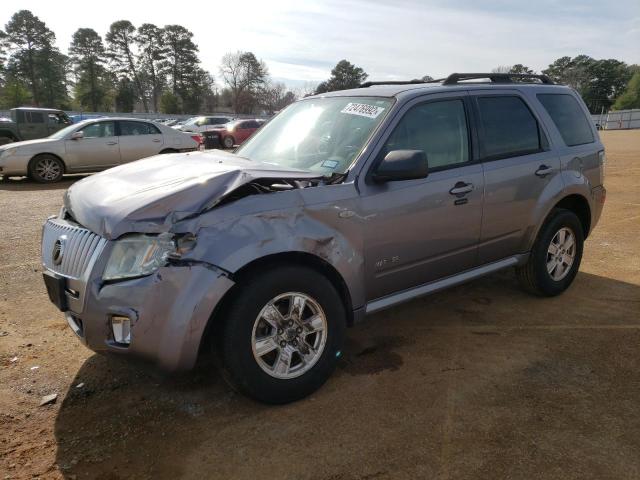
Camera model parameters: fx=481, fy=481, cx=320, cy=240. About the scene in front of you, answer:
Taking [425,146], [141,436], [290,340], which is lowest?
[141,436]

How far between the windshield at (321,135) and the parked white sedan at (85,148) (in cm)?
991

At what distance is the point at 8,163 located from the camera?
38.5 ft

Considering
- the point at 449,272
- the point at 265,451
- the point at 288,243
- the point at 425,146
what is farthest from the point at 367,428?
the point at 425,146

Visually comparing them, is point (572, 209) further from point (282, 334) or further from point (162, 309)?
point (162, 309)

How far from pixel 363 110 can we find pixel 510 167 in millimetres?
1361

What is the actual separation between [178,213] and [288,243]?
63 centimetres

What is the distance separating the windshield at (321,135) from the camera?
3355 mm

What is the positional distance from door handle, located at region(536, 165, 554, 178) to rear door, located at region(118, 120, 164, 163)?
36.6 feet

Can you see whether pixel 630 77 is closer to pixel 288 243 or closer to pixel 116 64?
pixel 116 64

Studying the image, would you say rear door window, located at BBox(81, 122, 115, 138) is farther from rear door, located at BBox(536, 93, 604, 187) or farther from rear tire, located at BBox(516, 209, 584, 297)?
rear tire, located at BBox(516, 209, 584, 297)

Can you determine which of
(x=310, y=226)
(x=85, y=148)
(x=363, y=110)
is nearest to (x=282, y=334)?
(x=310, y=226)

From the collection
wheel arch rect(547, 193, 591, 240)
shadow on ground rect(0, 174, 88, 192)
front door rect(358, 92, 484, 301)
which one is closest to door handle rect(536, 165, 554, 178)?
wheel arch rect(547, 193, 591, 240)

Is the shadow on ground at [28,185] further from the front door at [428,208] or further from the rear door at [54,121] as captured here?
the front door at [428,208]

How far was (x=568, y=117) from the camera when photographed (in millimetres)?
4613
